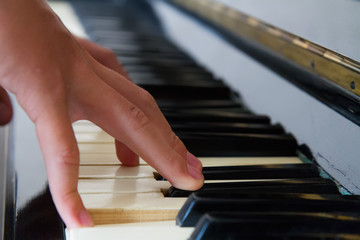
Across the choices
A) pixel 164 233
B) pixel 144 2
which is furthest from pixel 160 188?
pixel 144 2

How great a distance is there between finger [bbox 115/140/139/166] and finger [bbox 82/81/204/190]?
13 centimetres

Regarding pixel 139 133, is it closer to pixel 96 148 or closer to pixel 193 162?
pixel 193 162

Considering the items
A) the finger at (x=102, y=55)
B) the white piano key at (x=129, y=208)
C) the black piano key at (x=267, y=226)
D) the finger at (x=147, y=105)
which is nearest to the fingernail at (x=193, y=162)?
the finger at (x=147, y=105)

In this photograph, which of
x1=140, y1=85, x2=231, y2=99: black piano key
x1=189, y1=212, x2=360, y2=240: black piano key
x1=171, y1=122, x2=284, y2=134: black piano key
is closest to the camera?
x1=189, y1=212, x2=360, y2=240: black piano key

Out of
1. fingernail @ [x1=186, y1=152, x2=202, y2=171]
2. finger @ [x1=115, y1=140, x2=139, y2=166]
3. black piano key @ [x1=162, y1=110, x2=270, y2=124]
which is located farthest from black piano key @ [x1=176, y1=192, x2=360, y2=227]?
black piano key @ [x1=162, y1=110, x2=270, y2=124]

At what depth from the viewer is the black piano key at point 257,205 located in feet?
2.65

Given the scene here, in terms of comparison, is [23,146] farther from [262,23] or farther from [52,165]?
[262,23]

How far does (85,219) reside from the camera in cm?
78

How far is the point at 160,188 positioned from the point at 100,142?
11.7 inches

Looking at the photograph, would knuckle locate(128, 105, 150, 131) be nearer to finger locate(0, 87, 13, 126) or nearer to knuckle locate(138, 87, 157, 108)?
knuckle locate(138, 87, 157, 108)

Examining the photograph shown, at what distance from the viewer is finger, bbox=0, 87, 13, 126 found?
133 cm

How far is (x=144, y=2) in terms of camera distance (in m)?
3.05

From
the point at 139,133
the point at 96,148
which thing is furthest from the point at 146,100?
the point at 96,148

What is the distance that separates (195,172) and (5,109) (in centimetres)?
63
